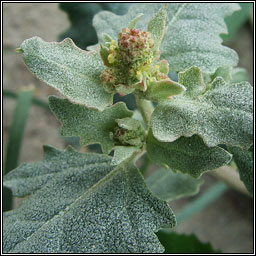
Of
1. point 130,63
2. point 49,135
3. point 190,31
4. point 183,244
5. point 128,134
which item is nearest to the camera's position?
point 130,63

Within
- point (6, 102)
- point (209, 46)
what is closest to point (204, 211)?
point (6, 102)

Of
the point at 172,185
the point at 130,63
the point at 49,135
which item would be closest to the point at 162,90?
the point at 130,63

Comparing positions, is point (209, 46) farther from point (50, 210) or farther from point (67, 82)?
point (50, 210)

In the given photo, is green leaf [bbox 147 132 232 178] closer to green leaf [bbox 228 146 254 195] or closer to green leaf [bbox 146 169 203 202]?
green leaf [bbox 228 146 254 195]

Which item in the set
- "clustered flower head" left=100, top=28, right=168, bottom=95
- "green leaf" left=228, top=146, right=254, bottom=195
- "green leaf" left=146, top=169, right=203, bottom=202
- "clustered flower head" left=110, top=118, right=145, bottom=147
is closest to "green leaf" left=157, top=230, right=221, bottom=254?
"green leaf" left=146, top=169, right=203, bottom=202

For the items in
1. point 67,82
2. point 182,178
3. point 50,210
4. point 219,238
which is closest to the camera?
point 67,82

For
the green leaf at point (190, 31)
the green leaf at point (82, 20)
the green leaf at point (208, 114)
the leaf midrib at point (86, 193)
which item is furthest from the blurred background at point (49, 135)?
the green leaf at point (208, 114)

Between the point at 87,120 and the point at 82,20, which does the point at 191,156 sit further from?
the point at 82,20
